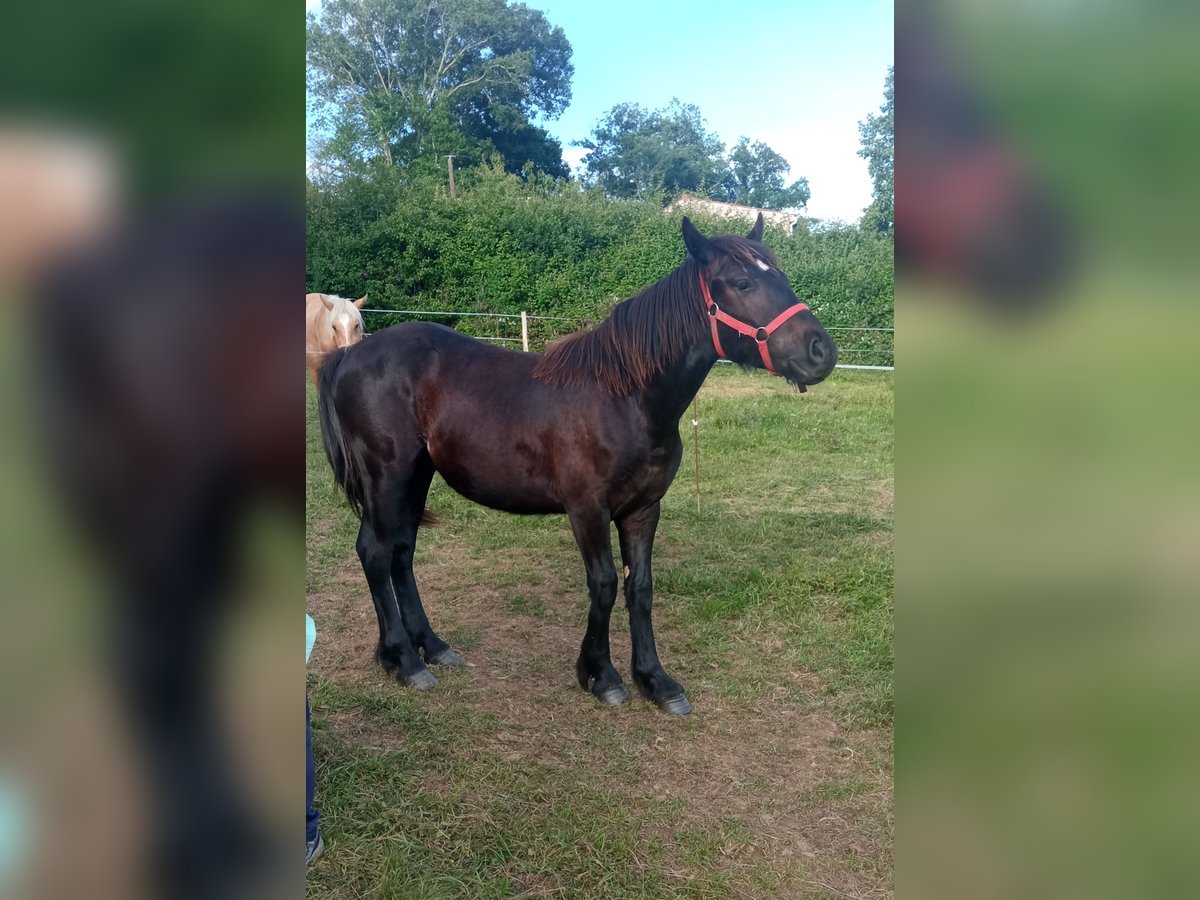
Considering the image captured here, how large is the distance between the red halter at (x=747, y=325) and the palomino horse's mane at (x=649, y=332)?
48 millimetres

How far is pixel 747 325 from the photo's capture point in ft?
10.5

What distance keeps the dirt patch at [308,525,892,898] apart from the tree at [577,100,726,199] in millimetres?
28433

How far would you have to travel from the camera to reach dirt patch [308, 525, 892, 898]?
2625 millimetres

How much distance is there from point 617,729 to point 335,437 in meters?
1.98

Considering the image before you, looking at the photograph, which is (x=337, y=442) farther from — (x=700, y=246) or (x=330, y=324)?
(x=330, y=324)

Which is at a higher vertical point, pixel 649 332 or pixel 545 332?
pixel 545 332

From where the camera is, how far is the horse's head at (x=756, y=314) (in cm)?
313

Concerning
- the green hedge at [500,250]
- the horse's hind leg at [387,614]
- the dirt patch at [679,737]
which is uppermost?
the green hedge at [500,250]

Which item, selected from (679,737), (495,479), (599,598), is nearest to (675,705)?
(679,737)
